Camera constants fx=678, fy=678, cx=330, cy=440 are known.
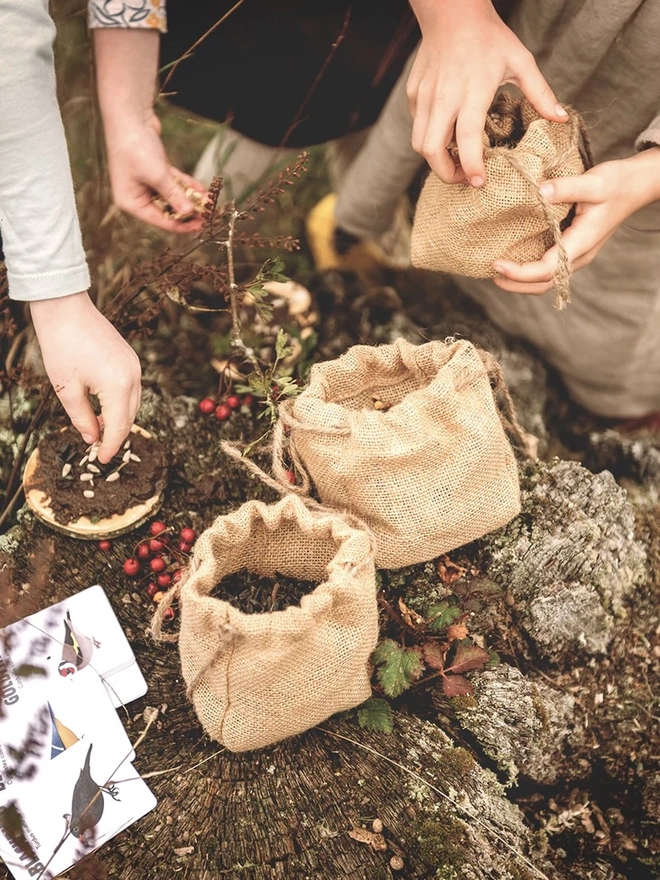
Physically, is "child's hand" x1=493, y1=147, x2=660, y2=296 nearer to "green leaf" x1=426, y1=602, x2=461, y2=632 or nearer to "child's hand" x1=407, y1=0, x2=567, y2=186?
"child's hand" x1=407, y1=0, x2=567, y2=186

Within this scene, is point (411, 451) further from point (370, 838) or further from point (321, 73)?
point (321, 73)

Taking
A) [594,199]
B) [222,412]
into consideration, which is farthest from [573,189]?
[222,412]

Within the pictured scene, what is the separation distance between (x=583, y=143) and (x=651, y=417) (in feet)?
4.45

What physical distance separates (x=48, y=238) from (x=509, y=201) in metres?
0.97

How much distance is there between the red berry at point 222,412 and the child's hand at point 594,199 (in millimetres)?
849

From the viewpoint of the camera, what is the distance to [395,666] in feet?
5.10

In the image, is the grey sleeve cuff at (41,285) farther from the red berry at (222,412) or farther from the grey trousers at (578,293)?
the grey trousers at (578,293)

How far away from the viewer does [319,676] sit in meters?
1.39

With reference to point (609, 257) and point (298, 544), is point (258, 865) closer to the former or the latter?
point (298, 544)

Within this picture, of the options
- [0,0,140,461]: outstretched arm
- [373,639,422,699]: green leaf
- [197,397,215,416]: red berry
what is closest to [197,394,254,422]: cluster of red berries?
[197,397,215,416]: red berry

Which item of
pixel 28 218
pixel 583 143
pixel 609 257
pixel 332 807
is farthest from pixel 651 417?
pixel 28 218

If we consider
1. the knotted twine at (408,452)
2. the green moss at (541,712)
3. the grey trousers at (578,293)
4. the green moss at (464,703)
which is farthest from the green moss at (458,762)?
the grey trousers at (578,293)

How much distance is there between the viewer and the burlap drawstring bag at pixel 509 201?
1.45m

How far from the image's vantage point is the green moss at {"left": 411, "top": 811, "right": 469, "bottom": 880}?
1419 millimetres
